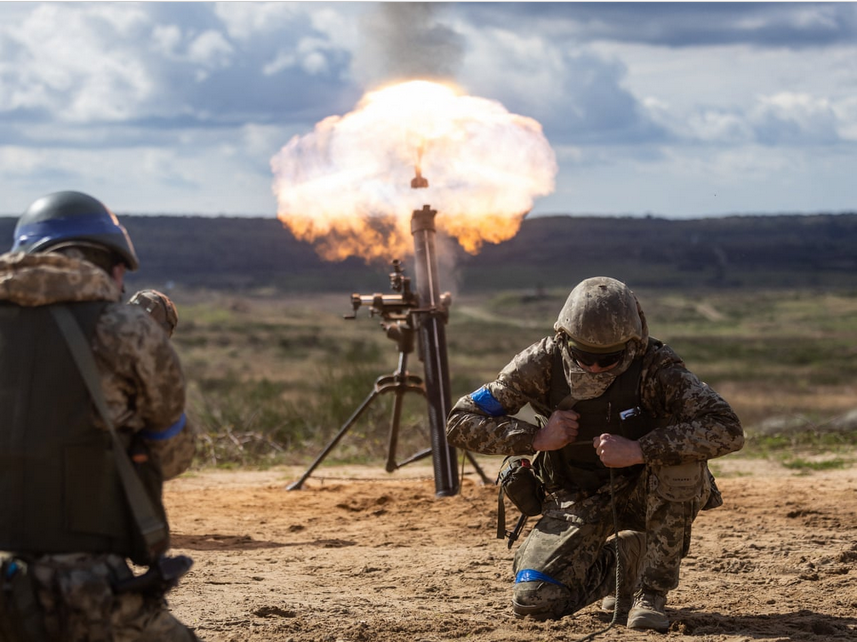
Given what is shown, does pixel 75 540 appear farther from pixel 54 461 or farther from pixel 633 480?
pixel 633 480

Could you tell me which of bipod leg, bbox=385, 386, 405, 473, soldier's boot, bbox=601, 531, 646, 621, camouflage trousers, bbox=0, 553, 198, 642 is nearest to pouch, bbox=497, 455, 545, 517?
soldier's boot, bbox=601, 531, 646, 621

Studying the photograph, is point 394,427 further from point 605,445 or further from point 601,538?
point 605,445

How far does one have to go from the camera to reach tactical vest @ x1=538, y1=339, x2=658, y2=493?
17.9 feet

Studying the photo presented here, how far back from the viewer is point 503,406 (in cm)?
568

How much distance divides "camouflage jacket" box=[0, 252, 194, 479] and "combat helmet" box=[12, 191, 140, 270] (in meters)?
0.19

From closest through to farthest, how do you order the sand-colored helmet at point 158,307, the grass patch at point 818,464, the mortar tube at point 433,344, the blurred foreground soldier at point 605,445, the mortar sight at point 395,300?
1. the blurred foreground soldier at point 605,445
2. the sand-colored helmet at point 158,307
3. the mortar tube at point 433,344
4. the mortar sight at point 395,300
5. the grass patch at point 818,464

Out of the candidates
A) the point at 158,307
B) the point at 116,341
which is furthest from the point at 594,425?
the point at 158,307

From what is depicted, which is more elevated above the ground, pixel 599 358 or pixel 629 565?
pixel 599 358

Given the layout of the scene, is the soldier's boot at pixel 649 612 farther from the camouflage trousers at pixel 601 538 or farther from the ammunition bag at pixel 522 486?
the ammunition bag at pixel 522 486

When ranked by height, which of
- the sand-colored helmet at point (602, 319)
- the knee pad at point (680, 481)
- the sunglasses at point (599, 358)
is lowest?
the knee pad at point (680, 481)

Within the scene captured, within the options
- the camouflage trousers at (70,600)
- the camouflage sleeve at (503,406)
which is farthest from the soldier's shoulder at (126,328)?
the camouflage sleeve at (503,406)

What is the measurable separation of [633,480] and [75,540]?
114 inches

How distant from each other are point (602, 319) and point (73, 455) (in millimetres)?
2533

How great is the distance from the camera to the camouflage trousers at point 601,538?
531cm
